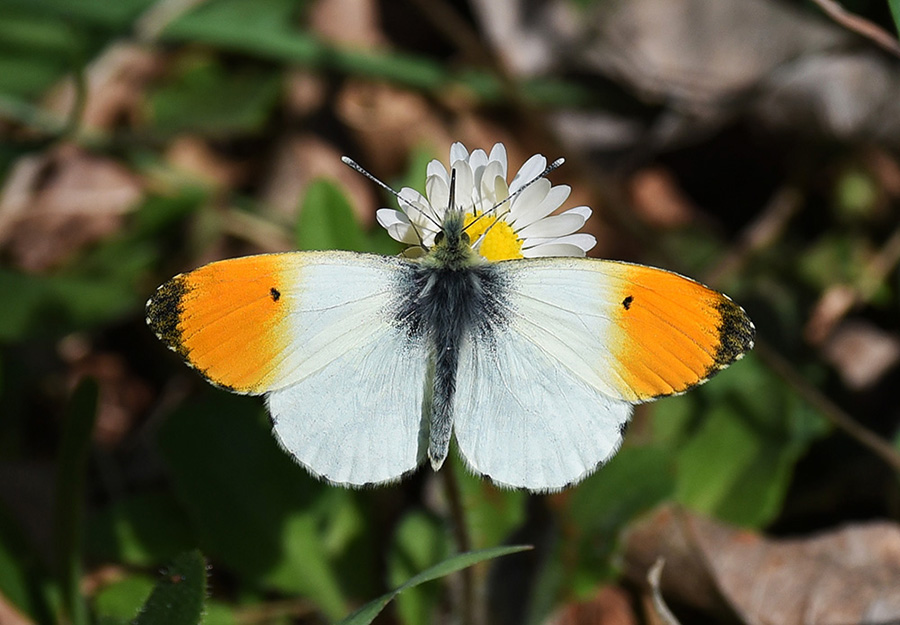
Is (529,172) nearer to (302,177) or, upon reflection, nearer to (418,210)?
(418,210)

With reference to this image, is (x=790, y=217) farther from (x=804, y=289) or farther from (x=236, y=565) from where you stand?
(x=236, y=565)

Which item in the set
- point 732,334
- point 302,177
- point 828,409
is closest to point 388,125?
point 302,177

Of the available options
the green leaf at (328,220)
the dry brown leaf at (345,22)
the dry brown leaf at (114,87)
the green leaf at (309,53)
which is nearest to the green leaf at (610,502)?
the green leaf at (328,220)

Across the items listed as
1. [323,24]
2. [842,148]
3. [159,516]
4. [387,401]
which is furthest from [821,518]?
[323,24]

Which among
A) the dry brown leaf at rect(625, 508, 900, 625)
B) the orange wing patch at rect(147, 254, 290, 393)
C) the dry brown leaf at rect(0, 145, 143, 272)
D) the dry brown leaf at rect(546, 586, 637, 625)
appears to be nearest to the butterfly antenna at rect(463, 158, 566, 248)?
the orange wing patch at rect(147, 254, 290, 393)

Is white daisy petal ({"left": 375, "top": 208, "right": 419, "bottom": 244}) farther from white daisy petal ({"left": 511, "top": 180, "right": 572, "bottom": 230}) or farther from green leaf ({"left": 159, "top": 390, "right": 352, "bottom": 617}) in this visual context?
green leaf ({"left": 159, "top": 390, "right": 352, "bottom": 617})

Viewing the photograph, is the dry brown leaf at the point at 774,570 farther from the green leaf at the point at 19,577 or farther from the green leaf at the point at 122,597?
the green leaf at the point at 19,577

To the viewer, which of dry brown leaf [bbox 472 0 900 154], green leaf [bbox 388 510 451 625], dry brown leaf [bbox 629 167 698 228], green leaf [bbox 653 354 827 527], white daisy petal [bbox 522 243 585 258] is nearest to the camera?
white daisy petal [bbox 522 243 585 258]
